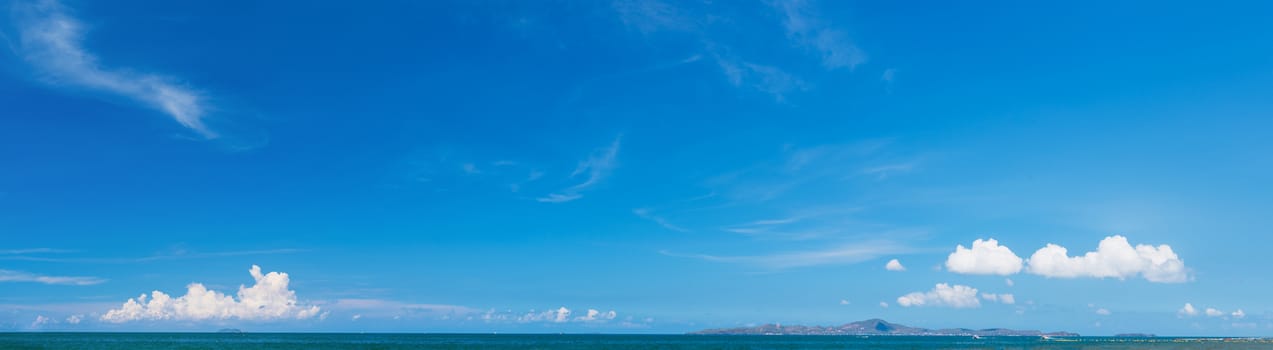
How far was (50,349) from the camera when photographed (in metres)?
168

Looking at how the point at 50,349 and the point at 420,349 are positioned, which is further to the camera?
the point at 420,349

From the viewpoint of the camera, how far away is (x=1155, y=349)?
514 ft

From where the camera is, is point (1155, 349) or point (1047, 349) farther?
point (1047, 349)

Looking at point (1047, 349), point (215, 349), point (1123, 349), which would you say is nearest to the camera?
point (1123, 349)

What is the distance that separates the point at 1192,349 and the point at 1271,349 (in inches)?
899

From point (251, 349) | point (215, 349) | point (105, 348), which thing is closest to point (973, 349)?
point (251, 349)

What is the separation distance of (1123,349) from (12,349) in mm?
206796

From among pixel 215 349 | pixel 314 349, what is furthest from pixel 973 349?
pixel 215 349

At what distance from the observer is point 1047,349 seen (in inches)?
6890

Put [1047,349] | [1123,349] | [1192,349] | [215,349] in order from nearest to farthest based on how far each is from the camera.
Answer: [1192,349] → [1123,349] → [1047,349] → [215,349]

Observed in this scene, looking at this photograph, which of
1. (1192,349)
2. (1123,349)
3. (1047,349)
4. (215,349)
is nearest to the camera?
(1192,349)

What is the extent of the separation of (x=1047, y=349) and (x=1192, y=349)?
92.6 feet

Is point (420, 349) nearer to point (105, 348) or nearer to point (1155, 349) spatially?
point (105, 348)

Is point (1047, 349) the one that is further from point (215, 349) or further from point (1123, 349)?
point (215, 349)
